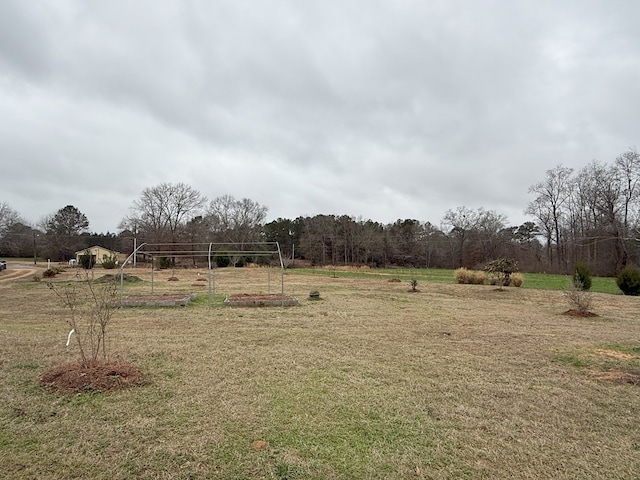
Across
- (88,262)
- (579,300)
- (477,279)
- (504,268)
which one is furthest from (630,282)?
(88,262)

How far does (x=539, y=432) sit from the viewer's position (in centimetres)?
312

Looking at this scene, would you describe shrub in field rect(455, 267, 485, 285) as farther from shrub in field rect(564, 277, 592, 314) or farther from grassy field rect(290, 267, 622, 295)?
shrub in field rect(564, 277, 592, 314)

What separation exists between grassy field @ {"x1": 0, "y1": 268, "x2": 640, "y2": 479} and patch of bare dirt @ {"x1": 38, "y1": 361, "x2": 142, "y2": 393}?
14 cm

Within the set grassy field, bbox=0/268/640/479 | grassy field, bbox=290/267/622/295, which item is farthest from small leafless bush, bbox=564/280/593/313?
grassy field, bbox=290/267/622/295

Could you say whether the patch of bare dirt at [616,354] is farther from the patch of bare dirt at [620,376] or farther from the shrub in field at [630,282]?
the shrub in field at [630,282]

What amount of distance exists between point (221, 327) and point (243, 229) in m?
39.0

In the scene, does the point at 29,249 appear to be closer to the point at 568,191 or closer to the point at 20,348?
the point at 20,348

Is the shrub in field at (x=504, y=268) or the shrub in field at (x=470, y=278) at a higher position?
the shrub in field at (x=504, y=268)

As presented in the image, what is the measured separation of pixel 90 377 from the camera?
13.3 feet

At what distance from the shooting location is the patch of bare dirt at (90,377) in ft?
12.8

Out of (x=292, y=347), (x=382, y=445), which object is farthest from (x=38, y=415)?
(x=292, y=347)

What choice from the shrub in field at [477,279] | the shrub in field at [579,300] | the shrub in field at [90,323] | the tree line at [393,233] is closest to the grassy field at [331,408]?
the shrub in field at [90,323]

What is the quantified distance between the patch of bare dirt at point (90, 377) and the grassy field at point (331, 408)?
14 cm

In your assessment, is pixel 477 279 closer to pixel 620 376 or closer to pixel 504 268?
pixel 504 268
